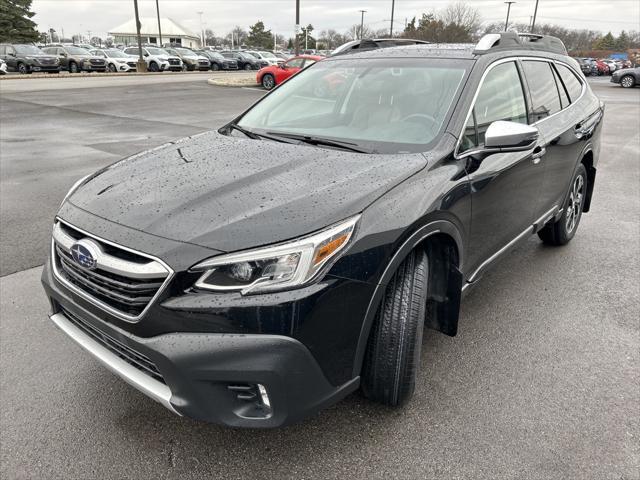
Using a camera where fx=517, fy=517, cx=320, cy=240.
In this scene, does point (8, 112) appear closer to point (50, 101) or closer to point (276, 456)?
point (50, 101)

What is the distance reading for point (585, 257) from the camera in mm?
4711

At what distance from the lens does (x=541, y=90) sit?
3938mm

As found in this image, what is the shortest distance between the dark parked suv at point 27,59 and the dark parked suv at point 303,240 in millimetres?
32993

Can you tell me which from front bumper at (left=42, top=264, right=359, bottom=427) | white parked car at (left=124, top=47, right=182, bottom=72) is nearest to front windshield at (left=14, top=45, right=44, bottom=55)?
white parked car at (left=124, top=47, right=182, bottom=72)

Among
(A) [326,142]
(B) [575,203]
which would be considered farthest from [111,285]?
(B) [575,203]

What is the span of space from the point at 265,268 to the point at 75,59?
3675 centimetres

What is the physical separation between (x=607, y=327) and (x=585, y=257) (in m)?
1.39

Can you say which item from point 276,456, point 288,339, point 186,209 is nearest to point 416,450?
point 276,456

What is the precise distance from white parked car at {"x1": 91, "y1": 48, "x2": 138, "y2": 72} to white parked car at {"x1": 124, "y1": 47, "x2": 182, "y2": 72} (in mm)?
938

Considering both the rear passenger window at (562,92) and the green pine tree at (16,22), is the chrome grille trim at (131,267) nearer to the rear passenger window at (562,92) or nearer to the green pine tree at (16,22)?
the rear passenger window at (562,92)

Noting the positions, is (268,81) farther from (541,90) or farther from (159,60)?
(541,90)

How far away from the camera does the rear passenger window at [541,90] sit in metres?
3.77

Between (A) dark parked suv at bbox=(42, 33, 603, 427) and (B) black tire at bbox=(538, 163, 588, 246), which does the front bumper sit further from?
(B) black tire at bbox=(538, 163, 588, 246)

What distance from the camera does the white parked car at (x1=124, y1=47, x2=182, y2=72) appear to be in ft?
119
